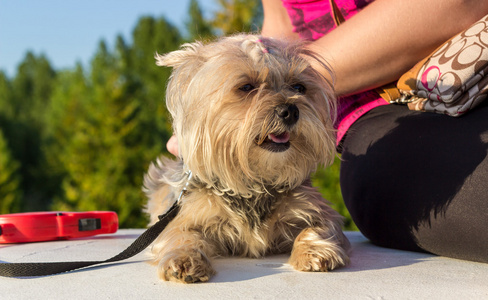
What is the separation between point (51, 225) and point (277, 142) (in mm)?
2087

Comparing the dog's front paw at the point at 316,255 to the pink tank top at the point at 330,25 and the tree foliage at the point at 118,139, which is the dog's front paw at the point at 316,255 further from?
the tree foliage at the point at 118,139

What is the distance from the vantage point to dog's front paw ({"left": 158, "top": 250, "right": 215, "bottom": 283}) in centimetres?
252

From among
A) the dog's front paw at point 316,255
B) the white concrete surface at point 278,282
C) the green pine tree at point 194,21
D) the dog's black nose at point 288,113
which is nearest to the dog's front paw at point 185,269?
the white concrete surface at point 278,282

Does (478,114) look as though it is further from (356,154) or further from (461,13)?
(356,154)

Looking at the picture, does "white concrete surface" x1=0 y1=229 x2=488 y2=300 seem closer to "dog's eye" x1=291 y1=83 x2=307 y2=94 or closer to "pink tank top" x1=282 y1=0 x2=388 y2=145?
"dog's eye" x1=291 y1=83 x2=307 y2=94

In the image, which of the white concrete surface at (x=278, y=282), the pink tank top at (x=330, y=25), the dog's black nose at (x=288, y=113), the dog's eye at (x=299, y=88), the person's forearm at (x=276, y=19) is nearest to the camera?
the white concrete surface at (x=278, y=282)

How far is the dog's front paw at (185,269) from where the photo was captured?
2521 mm

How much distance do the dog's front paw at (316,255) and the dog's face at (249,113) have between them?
43 cm

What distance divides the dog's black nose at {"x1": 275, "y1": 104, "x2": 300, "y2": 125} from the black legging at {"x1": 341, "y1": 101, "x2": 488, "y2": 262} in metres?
0.85

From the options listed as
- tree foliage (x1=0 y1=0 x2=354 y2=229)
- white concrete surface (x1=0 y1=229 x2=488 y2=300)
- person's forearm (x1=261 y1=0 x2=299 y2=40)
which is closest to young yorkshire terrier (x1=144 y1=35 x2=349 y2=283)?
white concrete surface (x1=0 y1=229 x2=488 y2=300)

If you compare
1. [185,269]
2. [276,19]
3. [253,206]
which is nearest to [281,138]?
[253,206]

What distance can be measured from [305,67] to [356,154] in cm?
90

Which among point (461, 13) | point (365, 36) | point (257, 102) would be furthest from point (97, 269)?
point (461, 13)

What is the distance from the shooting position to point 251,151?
3.01 metres
